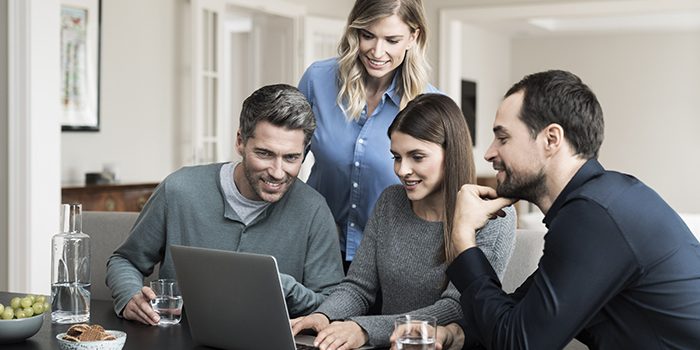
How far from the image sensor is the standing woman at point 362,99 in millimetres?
2801

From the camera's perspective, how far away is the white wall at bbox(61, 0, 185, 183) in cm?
583

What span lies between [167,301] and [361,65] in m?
1.00

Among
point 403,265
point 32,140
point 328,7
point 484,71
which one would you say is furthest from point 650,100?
point 403,265

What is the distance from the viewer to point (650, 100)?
11594 mm

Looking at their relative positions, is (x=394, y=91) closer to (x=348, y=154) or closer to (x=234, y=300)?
(x=348, y=154)

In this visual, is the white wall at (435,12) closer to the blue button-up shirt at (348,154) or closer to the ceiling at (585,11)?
the ceiling at (585,11)

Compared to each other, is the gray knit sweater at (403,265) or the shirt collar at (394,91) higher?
the shirt collar at (394,91)

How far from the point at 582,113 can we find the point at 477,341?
0.54 m

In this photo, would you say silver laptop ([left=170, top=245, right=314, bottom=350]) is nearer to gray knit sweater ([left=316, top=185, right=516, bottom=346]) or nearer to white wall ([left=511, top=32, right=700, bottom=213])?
gray knit sweater ([left=316, top=185, right=516, bottom=346])

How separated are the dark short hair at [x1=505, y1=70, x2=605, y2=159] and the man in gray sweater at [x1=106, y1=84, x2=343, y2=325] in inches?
30.9

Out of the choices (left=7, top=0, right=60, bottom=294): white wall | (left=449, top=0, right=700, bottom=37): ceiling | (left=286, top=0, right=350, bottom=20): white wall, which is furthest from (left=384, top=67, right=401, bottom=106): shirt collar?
(left=449, top=0, right=700, bottom=37): ceiling

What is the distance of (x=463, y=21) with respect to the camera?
8.34 metres

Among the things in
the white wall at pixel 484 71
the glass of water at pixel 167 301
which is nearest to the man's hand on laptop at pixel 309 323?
the glass of water at pixel 167 301

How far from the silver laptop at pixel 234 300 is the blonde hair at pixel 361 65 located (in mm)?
986
